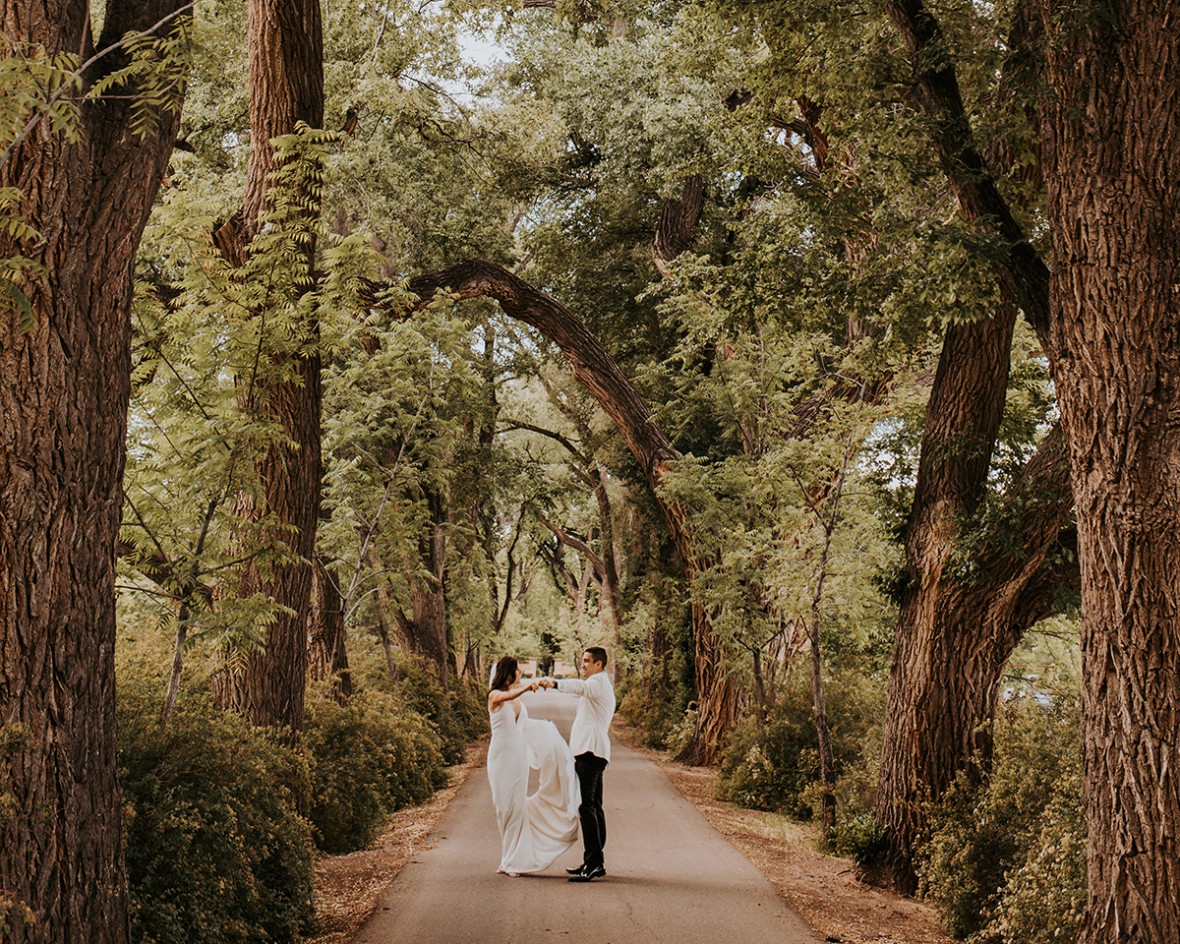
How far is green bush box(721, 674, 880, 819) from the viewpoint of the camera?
14312mm

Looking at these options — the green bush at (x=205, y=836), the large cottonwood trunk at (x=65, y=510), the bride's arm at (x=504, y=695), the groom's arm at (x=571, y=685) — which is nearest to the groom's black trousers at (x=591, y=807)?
the groom's arm at (x=571, y=685)

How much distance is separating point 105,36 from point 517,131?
1346 centimetres

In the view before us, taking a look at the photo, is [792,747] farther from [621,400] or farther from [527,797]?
[527,797]

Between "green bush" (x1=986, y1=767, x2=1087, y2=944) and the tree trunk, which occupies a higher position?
the tree trunk

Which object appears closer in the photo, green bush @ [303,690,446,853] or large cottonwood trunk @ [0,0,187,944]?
large cottonwood trunk @ [0,0,187,944]

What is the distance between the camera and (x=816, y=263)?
9.62m

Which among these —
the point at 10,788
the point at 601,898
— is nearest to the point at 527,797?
the point at 601,898

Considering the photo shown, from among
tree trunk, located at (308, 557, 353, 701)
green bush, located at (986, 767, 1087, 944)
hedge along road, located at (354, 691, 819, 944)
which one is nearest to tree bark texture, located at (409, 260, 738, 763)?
tree trunk, located at (308, 557, 353, 701)

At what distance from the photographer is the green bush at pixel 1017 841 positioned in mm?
6922

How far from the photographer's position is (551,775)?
991 centimetres

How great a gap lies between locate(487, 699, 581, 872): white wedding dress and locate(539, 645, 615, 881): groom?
236mm

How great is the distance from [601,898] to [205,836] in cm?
341

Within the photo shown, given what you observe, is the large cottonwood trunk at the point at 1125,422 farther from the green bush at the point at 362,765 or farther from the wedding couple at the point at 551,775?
the green bush at the point at 362,765

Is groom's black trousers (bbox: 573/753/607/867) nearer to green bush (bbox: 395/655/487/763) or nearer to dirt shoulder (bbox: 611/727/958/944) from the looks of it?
dirt shoulder (bbox: 611/727/958/944)
